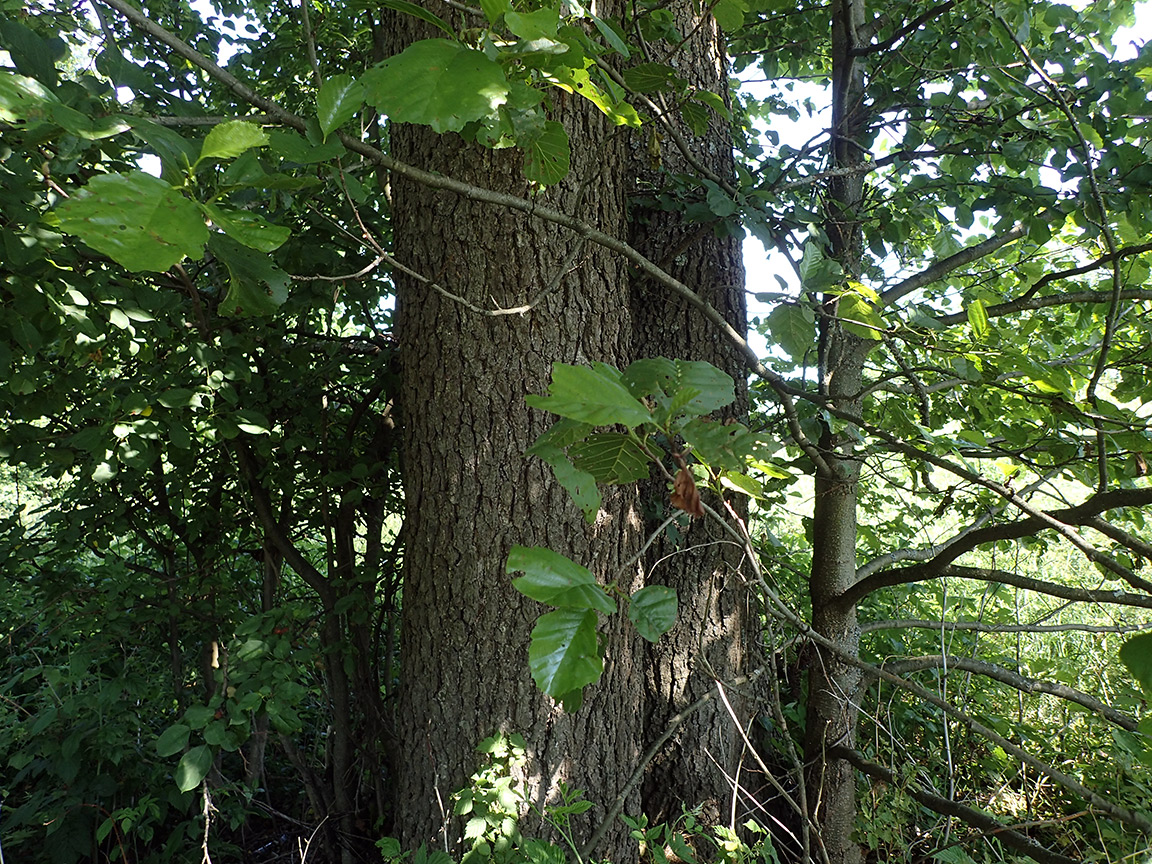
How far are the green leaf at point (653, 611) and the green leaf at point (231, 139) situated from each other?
1.92 ft

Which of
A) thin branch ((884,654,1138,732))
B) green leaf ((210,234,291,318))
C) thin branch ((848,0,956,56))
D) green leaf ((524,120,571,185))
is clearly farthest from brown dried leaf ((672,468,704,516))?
thin branch ((848,0,956,56))

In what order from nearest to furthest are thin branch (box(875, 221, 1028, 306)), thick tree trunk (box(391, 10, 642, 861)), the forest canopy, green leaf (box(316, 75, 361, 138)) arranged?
1. green leaf (box(316, 75, 361, 138))
2. the forest canopy
3. thick tree trunk (box(391, 10, 642, 861))
4. thin branch (box(875, 221, 1028, 306))

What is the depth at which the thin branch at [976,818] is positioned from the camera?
1681 mm

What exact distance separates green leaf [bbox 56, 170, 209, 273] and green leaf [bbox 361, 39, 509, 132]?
0.22 m

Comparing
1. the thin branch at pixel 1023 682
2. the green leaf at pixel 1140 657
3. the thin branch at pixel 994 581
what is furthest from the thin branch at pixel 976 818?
the green leaf at pixel 1140 657

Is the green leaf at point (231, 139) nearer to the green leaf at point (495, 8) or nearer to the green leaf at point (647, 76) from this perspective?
the green leaf at point (495, 8)

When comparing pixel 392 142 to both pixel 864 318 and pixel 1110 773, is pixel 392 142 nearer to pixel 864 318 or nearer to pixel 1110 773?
pixel 864 318

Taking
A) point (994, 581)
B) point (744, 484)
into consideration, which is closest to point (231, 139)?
point (744, 484)

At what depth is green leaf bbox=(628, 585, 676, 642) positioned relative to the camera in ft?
2.70

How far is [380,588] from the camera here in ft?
8.64

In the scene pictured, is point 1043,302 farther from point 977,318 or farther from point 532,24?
point 532,24

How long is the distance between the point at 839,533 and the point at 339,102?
2191mm

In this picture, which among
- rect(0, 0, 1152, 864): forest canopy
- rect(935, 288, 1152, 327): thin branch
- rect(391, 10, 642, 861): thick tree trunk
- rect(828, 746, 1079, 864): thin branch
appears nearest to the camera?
rect(0, 0, 1152, 864): forest canopy

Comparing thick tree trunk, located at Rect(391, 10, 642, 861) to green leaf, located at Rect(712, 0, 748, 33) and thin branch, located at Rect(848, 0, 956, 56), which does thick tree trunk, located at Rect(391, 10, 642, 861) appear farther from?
thin branch, located at Rect(848, 0, 956, 56)
